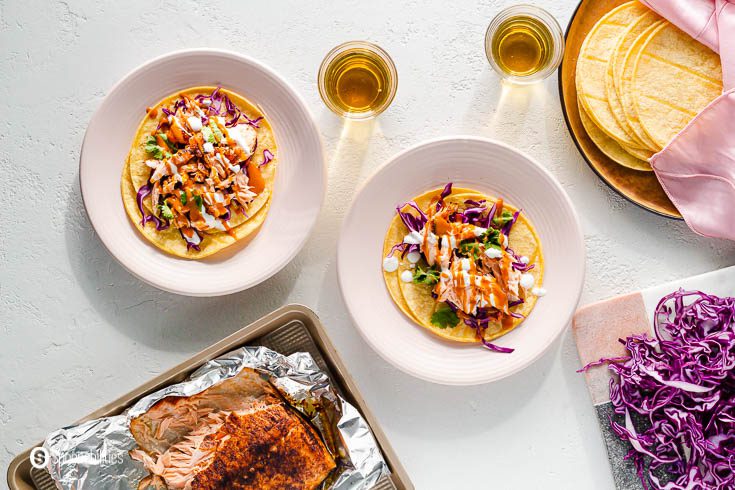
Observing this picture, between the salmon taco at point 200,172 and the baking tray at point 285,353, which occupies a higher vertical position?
the salmon taco at point 200,172

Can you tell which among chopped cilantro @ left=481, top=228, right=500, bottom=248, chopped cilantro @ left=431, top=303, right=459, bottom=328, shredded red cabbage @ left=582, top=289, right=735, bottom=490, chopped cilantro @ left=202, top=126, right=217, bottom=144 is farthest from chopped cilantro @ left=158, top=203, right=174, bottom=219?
shredded red cabbage @ left=582, top=289, right=735, bottom=490

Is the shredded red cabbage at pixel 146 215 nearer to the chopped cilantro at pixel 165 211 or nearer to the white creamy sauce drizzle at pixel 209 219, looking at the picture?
the chopped cilantro at pixel 165 211

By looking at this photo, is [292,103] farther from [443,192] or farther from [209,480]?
[209,480]

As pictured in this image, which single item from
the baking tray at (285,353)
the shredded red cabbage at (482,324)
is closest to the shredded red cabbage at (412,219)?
the shredded red cabbage at (482,324)

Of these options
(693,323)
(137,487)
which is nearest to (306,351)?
(137,487)

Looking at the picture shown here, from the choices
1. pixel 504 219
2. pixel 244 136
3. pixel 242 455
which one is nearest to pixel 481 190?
pixel 504 219

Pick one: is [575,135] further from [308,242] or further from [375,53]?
[308,242]

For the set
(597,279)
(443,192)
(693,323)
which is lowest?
(693,323)
